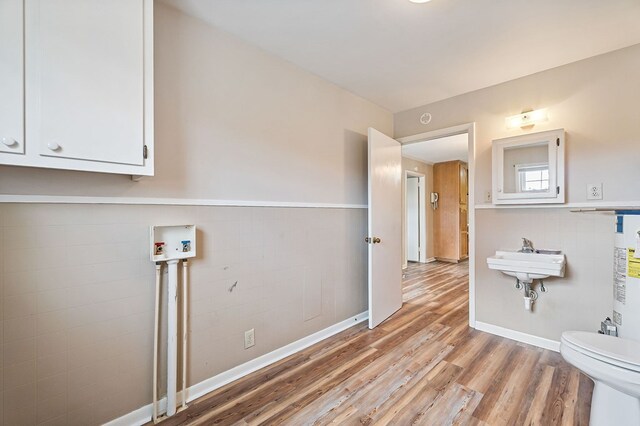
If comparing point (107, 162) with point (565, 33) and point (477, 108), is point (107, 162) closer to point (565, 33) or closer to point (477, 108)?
point (565, 33)

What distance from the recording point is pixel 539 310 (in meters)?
2.44

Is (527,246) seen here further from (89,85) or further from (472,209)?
(89,85)

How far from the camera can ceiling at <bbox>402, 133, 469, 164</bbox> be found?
4.66 metres

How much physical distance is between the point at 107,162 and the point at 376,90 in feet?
7.93

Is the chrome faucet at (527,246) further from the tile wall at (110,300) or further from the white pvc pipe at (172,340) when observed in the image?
the white pvc pipe at (172,340)

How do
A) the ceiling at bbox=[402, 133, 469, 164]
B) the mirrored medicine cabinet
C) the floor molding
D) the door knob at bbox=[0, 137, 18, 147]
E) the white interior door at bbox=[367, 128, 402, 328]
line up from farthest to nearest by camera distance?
the ceiling at bbox=[402, 133, 469, 164] → the white interior door at bbox=[367, 128, 402, 328] → the mirrored medicine cabinet → the floor molding → the door knob at bbox=[0, 137, 18, 147]

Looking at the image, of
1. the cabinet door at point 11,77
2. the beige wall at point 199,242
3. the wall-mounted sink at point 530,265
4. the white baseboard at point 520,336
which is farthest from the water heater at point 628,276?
the cabinet door at point 11,77

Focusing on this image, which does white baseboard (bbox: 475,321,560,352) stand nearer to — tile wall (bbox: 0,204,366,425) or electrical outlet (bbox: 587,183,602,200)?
electrical outlet (bbox: 587,183,602,200)

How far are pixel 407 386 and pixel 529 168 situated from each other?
2.12 m

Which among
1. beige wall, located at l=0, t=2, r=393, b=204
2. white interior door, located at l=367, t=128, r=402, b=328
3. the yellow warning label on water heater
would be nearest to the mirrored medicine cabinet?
the yellow warning label on water heater

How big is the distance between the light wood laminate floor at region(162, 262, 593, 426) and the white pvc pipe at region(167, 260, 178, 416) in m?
0.11

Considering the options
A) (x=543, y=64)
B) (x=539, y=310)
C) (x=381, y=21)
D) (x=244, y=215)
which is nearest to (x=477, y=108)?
(x=543, y=64)

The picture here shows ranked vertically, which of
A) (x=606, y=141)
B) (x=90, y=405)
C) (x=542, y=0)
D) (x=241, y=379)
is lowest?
(x=241, y=379)

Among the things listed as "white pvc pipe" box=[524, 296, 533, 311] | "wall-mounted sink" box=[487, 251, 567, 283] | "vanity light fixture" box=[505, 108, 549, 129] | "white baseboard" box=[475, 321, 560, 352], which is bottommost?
"white baseboard" box=[475, 321, 560, 352]
